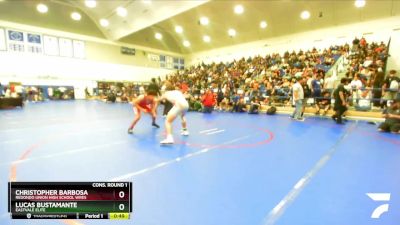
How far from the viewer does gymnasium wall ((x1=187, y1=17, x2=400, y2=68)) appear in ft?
58.7

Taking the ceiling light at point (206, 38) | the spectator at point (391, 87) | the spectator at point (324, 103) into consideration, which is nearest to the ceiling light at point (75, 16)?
the ceiling light at point (206, 38)

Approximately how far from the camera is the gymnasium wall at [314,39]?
17.9 m

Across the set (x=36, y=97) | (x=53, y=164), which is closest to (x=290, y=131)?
(x=53, y=164)

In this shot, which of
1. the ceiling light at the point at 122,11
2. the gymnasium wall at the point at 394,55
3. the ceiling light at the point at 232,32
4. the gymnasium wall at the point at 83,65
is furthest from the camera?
the ceiling light at the point at 232,32

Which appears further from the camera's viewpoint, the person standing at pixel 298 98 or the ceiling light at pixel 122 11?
→ the ceiling light at pixel 122 11

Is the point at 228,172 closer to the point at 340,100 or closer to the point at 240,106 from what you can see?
the point at 340,100

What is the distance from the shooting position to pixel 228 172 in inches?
146

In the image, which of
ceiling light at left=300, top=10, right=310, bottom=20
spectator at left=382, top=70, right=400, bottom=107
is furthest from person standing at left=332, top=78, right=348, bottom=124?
ceiling light at left=300, top=10, right=310, bottom=20

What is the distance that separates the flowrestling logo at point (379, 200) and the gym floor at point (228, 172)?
5cm

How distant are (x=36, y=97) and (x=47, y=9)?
8318 millimetres

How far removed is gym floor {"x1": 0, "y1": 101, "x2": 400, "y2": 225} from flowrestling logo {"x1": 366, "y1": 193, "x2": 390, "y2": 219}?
45mm

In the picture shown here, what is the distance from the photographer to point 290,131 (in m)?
7.34
